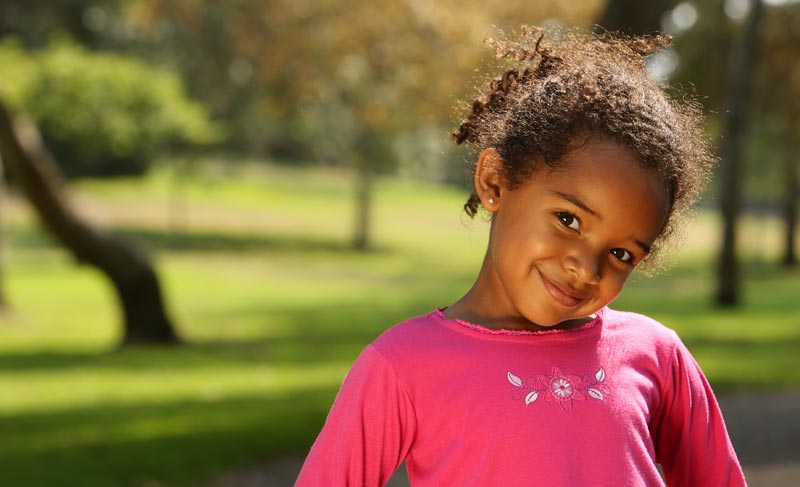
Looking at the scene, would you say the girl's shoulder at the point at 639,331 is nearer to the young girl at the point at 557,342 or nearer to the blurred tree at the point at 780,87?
the young girl at the point at 557,342

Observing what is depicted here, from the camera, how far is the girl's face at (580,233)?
208 centimetres

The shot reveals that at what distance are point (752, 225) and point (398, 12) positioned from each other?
2380cm

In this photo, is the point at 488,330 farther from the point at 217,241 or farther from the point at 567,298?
the point at 217,241

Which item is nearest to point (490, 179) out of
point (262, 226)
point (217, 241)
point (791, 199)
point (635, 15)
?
point (635, 15)

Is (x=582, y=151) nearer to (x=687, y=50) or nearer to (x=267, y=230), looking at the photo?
(x=687, y=50)

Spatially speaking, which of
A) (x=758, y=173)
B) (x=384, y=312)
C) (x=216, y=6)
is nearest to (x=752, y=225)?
(x=758, y=173)

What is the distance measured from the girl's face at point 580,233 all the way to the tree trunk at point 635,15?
5556 millimetres

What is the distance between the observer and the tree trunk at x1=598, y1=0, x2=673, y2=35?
751 centimetres

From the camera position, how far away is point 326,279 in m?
29.8

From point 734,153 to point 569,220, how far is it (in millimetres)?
20355

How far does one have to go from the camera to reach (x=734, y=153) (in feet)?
70.8

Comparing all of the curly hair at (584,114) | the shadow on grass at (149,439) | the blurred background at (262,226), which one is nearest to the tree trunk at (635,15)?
the blurred background at (262,226)

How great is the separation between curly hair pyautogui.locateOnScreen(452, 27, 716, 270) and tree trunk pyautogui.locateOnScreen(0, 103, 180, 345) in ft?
36.7

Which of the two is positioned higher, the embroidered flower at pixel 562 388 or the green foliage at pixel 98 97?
the embroidered flower at pixel 562 388
